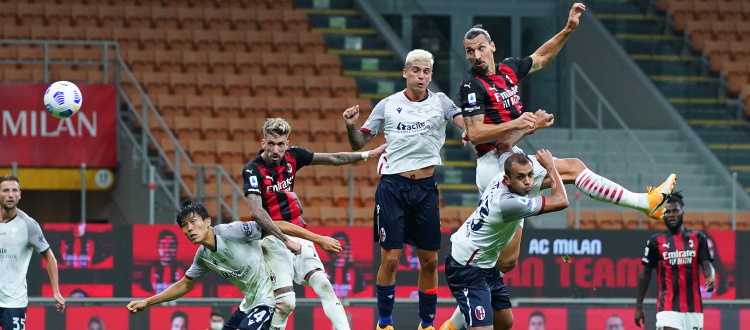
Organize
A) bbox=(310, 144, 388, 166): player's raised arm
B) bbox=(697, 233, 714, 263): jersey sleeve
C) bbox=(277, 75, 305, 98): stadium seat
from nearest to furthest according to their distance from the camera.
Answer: bbox=(310, 144, 388, 166): player's raised arm < bbox=(697, 233, 714, 263): jersey sleeve < bbox=(277, 75, 305, 98): stadium seat

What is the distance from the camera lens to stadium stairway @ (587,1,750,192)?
19.7 metres

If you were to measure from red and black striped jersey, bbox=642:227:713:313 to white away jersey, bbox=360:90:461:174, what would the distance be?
3.48 metres

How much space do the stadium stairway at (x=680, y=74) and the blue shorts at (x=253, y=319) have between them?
10.9 metres

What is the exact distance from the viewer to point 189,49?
67.7ft

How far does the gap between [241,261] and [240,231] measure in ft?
0.77

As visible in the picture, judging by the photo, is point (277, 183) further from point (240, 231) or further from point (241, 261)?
point (241, 261)

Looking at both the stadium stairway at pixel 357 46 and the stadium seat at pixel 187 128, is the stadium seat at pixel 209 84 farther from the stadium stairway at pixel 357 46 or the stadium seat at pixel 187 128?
the stadium stairway at pixel 357 46

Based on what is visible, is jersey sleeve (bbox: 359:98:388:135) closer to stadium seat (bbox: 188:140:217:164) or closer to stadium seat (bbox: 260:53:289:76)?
stadium seat (bbox: 188:140:217:164)

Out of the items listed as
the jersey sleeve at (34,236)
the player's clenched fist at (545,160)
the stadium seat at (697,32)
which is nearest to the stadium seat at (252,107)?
the stadium seat at (697,32)

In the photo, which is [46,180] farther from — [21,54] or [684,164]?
[684,164]

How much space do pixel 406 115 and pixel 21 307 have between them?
4058 millimetres

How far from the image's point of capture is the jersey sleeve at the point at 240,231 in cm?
1015

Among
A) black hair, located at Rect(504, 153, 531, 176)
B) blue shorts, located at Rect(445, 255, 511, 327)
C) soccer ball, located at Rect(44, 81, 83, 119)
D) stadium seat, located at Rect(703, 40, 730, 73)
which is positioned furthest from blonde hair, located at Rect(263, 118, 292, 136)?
stadium seat, located at Rect(703, 40, 730, 73)

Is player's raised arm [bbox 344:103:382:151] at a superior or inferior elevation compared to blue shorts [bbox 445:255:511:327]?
superior
